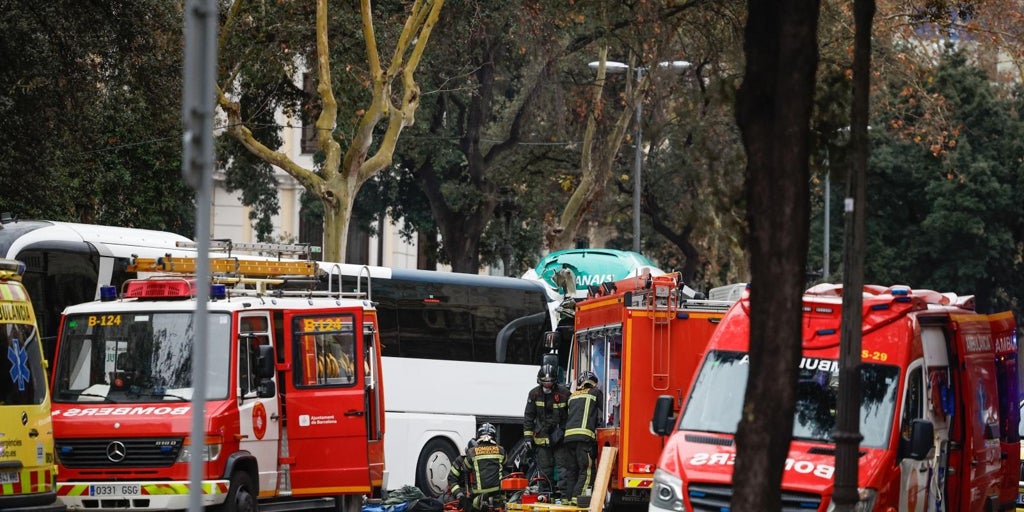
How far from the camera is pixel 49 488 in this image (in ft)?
40.1

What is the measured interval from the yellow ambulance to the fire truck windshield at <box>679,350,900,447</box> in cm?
497

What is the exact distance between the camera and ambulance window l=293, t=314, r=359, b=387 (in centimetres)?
1641

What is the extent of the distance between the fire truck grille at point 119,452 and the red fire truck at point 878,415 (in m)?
4.78

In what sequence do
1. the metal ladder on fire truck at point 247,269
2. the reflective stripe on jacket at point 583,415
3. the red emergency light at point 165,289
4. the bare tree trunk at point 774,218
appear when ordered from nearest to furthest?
the bare tree trunk at point 774,218, the red emergency light at point 165,289, the metal ladder on fire truck at point 247,269, the reflective stripe on jacket at point 583,415

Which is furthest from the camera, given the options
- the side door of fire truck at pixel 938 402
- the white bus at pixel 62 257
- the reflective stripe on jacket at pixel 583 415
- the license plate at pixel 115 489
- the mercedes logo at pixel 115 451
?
the white bus at pixel 62 257

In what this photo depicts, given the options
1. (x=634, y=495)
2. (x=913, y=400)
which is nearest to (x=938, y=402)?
A: (x=913, y=400)

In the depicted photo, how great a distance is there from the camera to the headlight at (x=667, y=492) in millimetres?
12102

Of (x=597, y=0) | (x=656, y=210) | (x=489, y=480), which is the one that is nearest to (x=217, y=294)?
(x=489, y=480)

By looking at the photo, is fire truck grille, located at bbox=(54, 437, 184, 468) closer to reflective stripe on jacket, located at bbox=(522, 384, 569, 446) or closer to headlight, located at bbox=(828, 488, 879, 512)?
reflective stripe on jacket, located at bbox=(522, 384, 569, 446)

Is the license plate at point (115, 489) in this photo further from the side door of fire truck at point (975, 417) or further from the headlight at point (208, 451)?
the side door of fire truck at point (975, 417)

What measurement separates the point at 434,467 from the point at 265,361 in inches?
310

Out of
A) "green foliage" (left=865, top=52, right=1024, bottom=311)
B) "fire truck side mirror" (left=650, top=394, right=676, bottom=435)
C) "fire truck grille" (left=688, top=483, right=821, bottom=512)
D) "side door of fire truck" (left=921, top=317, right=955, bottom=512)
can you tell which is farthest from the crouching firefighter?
"green foliage" (left=865, top=52, right=1024, bottom=311)

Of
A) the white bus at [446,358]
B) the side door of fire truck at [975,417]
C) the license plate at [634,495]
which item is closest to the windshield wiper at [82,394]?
the license plate at [634,495]

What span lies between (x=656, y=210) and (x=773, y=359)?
34147 millimetres
